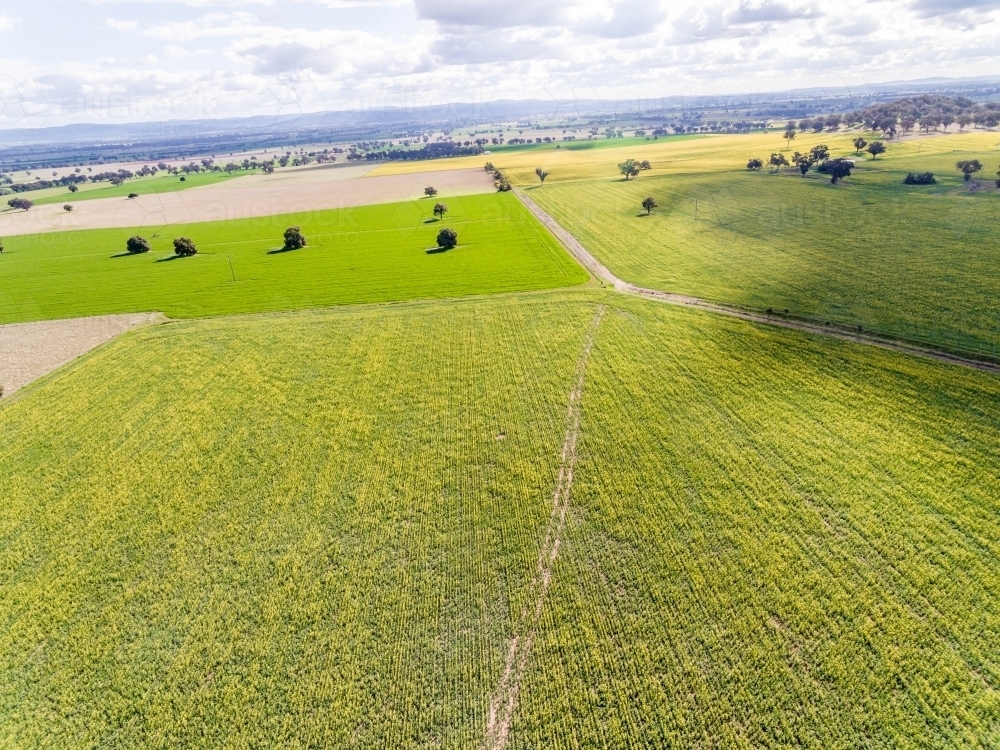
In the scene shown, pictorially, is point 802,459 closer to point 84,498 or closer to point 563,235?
point 84,498

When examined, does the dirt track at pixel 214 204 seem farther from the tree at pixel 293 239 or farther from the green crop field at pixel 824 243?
the green crop field at pixel 824 243

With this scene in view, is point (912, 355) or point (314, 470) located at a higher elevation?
point (912, 355)

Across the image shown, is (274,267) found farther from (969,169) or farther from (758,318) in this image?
(969,169)

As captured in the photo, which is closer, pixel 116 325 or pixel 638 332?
pixel 638 332

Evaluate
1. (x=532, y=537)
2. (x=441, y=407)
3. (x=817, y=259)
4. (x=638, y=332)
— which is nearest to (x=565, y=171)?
(x=817, y=259)

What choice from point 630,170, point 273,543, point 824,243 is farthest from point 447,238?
point 630,170

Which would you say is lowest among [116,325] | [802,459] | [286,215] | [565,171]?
A: [802,459]

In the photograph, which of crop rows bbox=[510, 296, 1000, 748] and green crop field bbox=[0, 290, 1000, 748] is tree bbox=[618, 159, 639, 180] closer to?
green crop field bbox=[0, 290, 1000, 748]
